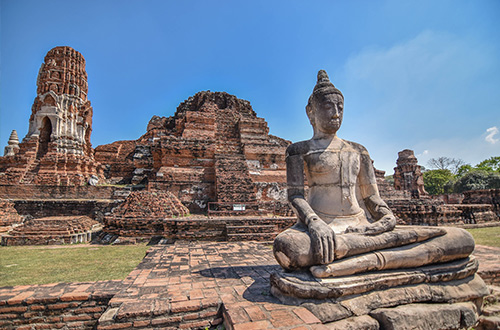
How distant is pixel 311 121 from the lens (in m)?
3.85

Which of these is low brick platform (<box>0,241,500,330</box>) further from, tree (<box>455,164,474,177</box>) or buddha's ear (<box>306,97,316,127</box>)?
tree (<box>455,164,474,177</box>)

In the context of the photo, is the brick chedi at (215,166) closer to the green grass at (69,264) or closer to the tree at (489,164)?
the green grass at (69,264)

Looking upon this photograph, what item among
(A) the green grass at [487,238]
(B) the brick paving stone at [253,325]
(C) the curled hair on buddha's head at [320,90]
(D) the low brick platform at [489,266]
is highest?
(C) the curled hair on buddha's head at [320,90]

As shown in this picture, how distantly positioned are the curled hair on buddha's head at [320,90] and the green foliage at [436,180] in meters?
46.8

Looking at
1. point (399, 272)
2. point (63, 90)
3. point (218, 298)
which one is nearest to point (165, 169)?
point (218, 298)

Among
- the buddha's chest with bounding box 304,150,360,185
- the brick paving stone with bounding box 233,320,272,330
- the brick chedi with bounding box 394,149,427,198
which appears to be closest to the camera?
the brick paving stone with bounding box 233,320,272,330

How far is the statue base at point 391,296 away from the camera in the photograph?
2.34 meters

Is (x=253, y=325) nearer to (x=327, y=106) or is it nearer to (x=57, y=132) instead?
(x=327, y=106)

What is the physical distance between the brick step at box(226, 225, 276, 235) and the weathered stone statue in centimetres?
401

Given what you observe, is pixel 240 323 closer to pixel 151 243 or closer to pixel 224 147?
pixel 151 243

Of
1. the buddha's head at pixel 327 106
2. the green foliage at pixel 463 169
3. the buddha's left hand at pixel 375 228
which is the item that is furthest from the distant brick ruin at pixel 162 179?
the green foliage at pixel 463 169

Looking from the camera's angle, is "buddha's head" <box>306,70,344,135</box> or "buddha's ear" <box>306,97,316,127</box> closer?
"buddha's head" <box>306,70,344,135</box>

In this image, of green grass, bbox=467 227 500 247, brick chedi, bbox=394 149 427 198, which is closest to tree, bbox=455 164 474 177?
brick chedi, bbox=394 149 427 198

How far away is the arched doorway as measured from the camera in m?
16.9
